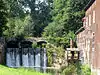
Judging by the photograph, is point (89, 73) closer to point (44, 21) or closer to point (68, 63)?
point (68, 63)

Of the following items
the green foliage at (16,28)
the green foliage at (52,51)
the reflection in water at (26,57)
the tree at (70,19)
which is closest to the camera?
the green foliage at (52,51)

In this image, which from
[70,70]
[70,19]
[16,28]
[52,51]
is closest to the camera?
[70,70]

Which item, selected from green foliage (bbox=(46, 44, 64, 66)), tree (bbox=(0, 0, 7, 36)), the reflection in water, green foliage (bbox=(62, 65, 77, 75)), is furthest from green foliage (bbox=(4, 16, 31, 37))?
green foliage (bbox=(62, 65, 77, 75))

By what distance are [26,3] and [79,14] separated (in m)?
33.1

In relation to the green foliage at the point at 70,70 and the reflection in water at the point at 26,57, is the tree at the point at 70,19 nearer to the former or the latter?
the reflection in water at the point at 26,57

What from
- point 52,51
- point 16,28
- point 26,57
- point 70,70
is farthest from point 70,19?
point 70,70

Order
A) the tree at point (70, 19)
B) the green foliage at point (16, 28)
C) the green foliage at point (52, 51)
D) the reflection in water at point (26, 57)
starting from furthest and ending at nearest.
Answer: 1. the green foliage at point (16, 28)
2. the tree at point (70, 19)
3. the reflection in water at point (26, 57)
4. the green foliage at point (52, 51)

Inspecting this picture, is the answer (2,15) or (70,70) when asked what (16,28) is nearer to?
(2,15)

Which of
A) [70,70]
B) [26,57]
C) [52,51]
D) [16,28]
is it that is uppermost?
[16,28]

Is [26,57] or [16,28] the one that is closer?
[26,57]

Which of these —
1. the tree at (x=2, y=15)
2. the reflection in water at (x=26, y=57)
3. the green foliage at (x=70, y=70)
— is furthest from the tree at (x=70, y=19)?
the green foliage at (x=70, y=70)

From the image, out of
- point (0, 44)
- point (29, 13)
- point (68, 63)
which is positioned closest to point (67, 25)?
point (0, 44)

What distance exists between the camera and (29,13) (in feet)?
273

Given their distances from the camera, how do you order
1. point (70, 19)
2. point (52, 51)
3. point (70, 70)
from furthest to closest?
point (70, 19) → point (52, 51) → point (70, 70)
